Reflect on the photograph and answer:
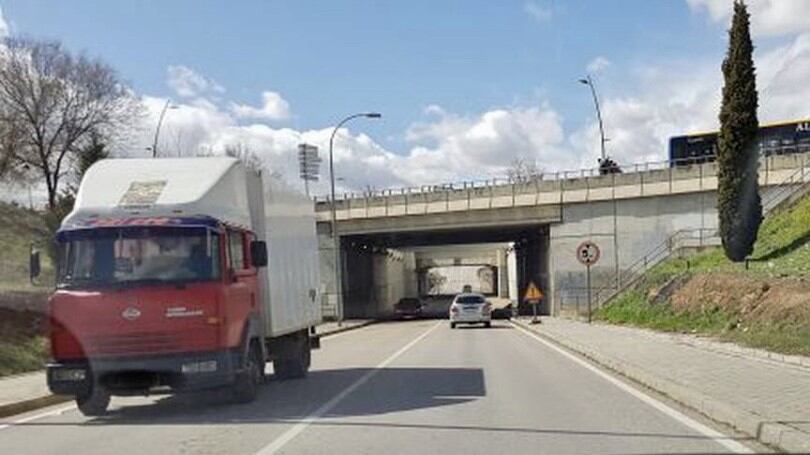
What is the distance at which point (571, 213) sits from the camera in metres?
54.4

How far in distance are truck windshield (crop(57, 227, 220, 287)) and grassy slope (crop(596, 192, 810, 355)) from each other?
427 inches

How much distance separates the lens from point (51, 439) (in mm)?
11961

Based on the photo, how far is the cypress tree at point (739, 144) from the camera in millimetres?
37000

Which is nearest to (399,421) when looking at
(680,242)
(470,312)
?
(470,312)

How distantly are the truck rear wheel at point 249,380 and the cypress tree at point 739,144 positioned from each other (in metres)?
26.2

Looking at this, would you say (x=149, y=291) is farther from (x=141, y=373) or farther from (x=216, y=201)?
(x=216, y=201)

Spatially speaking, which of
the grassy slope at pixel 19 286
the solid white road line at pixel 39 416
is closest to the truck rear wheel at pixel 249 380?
the solid white road line at pixel 39 416

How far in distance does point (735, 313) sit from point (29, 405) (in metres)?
18.4

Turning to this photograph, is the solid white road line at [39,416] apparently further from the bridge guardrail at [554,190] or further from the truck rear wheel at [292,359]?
the bridge guardrail at [554,190]

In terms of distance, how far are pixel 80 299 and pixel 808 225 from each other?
31686 mm

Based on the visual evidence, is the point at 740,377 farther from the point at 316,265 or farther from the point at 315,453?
the point at 316,265

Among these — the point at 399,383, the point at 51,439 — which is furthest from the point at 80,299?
the point at 399,383

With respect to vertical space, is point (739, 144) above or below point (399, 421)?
above

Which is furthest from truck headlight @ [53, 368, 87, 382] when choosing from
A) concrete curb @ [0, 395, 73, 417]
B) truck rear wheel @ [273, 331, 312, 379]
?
truck rear wheel @ [273, 331, 312, 379]
